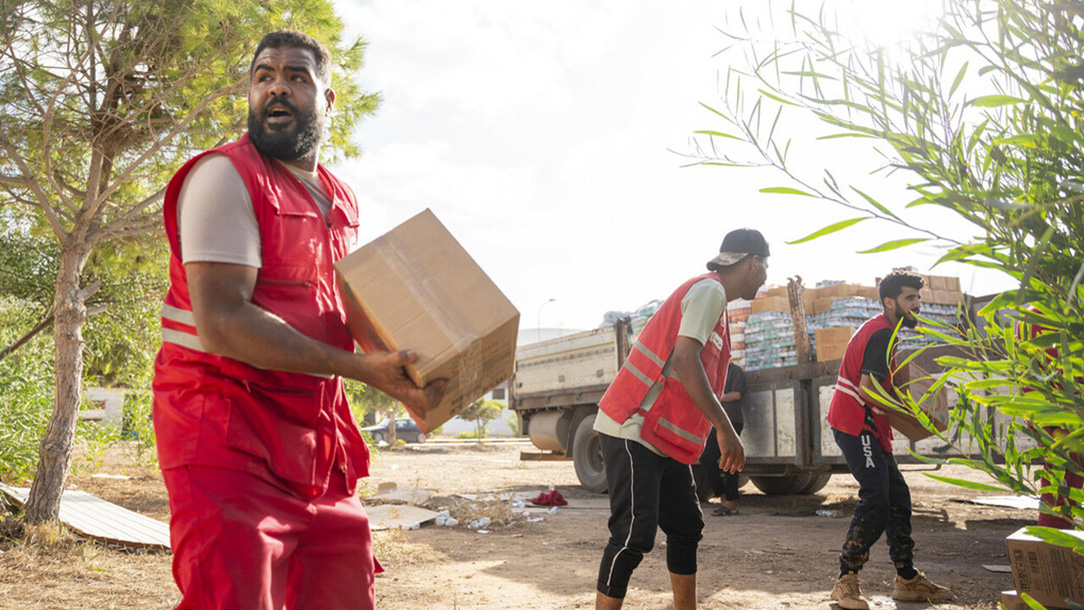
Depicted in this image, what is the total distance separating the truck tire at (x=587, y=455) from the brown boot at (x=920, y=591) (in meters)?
6.44

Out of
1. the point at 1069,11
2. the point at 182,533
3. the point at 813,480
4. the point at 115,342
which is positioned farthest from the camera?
the point at 813,480

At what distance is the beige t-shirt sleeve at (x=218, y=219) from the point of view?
1593 millimetres

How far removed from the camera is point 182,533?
1539 millimetres

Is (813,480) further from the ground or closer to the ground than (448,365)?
closer to the ground

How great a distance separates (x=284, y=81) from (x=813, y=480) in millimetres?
9513

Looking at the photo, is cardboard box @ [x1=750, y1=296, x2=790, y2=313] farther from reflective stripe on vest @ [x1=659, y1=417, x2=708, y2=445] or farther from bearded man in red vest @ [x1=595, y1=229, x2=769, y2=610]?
reflective stripe on vest @ [x1=659, y1=417, x2=708, y2=445]

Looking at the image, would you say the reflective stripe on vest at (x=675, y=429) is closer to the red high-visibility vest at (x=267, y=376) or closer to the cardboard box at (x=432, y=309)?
the cardboard box at (x=432, y=309)

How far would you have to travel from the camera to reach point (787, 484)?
10.1 metres

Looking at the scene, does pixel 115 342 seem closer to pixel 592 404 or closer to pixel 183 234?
pixel 592 404

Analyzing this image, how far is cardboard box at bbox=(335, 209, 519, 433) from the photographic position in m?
1.68

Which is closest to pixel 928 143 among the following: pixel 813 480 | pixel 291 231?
pixel 291 231

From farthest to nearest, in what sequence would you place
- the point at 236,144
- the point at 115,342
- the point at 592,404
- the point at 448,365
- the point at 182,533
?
the point at 592,404, the point at 115,342, the point at 236,144, the point at 448,365, the point at 182,533

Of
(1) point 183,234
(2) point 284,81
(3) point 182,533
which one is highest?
(2) point 284,81

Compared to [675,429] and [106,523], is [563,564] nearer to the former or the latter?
[675,429]
